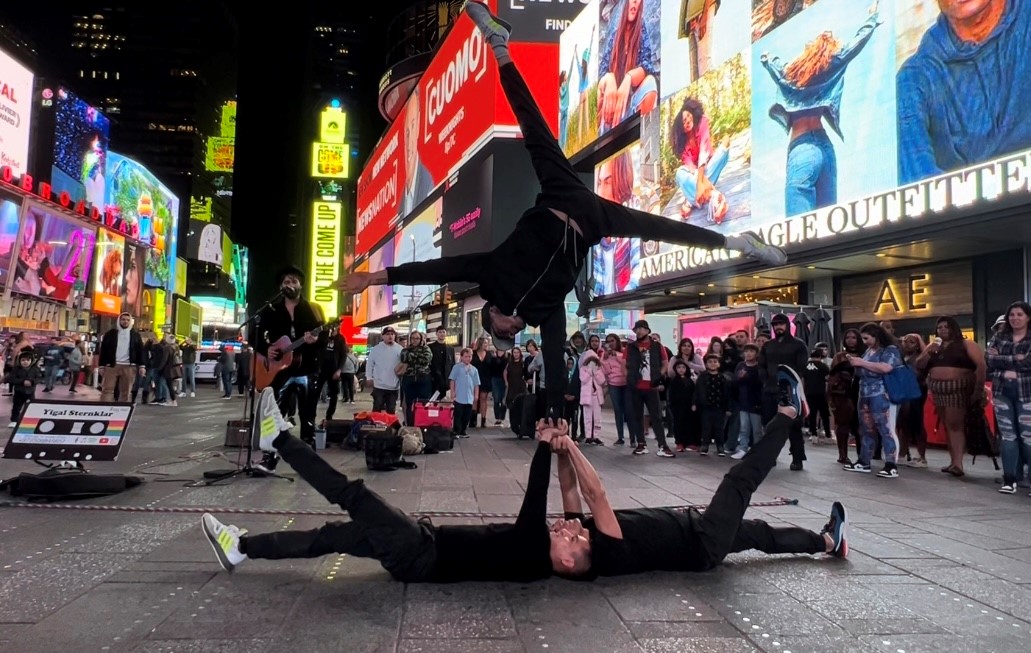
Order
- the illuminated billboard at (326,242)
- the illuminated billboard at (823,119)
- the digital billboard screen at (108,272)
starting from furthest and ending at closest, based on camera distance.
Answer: the illuminated billboard at (326,242)
the digital billboard screen at (108,272)
the illuminated billboard at (823,119)

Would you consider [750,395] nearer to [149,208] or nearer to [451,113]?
[451,113]

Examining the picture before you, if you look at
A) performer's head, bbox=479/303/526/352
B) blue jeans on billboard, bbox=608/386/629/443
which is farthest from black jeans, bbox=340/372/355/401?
performer's head, bbox=479/303/526/352

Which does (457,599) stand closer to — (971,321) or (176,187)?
(971,321)

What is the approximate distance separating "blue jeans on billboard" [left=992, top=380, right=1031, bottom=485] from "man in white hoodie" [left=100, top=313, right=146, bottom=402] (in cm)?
1279

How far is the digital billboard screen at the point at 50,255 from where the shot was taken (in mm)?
24812

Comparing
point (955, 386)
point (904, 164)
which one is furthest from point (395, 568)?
point (904, 164)

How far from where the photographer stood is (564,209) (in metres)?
3.74

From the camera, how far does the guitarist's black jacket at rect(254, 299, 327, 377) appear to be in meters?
6.59

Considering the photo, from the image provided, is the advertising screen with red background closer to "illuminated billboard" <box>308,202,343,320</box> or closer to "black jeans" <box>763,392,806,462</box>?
"illuminated billboard" <box>308,202,343,320</box>

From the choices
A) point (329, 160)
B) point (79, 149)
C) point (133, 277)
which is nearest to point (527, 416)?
point (133, 277)

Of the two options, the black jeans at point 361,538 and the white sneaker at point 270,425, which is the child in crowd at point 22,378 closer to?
the white sneaker at point 270,425

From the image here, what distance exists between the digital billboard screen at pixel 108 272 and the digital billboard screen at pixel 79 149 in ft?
18.3

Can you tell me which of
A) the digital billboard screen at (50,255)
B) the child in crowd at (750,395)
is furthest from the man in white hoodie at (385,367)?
the digital billboard screen at (50,255)

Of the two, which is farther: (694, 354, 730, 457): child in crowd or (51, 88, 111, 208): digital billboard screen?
(51, 88, 111, 208): digital billboard screen
